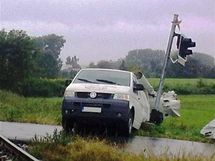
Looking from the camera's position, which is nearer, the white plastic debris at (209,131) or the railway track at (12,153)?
the railway track at (12,153)

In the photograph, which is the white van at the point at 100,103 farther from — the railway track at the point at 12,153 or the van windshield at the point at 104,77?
the railway track at the point at 12,153

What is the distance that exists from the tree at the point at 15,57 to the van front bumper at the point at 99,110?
3512 centimetres

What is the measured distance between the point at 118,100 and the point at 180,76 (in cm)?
6015

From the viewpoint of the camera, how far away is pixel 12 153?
33.4 feet

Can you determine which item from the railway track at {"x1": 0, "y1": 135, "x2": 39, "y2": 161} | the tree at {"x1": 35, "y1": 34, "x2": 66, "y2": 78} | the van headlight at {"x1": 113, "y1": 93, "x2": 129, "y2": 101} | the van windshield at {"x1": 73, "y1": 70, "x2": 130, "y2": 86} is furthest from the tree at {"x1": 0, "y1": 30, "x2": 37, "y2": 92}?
the railway track at {"x1": 0, "y1": 135, "x2": 39, "y2": 161}

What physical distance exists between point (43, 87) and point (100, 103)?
4296 centimetres

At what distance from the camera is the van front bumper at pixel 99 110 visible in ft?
42.8

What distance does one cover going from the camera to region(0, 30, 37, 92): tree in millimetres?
47781

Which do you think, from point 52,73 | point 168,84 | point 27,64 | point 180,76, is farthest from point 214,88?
point 27,64

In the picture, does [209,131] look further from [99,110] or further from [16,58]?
[16,58]

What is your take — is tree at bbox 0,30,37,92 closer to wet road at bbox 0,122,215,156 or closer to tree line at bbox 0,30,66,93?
tree line at bbox 0,30,66,93

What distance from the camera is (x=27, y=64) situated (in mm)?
48250

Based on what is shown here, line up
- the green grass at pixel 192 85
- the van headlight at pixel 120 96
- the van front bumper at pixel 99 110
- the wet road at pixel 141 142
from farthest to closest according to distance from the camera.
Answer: the green grass at pixel 192 85
the van headlight at pixel 120 96
the van front bumper at pixel 99 110
the wet road at pixel 141 142

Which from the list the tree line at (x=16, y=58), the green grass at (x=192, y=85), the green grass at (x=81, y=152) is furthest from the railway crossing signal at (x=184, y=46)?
the green grass at (x=192, y=85)
